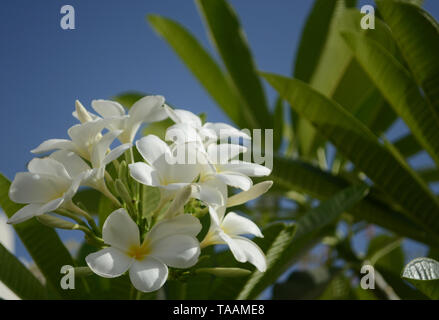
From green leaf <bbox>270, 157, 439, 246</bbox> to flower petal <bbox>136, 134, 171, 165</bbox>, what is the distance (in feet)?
2.41

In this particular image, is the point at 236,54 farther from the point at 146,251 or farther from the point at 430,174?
the point at 146,251

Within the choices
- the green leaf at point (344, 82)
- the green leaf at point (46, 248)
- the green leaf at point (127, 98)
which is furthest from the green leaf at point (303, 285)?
the green leaf at point (127, 98)

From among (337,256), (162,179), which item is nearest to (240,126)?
(337,256)

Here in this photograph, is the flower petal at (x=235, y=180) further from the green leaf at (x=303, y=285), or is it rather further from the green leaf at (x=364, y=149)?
the green leaf at (x=303, y=285)

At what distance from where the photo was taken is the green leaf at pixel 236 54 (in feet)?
5.95

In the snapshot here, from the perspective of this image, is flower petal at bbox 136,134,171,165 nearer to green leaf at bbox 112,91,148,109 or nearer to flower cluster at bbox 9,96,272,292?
flower cluster at bbox 9,96,272,292

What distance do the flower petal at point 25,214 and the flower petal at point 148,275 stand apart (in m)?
0.12

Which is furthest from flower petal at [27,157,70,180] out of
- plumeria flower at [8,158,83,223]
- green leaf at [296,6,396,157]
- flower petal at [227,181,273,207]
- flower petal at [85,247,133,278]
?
green leaf at [296,6,396,157]

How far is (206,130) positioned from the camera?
63cm

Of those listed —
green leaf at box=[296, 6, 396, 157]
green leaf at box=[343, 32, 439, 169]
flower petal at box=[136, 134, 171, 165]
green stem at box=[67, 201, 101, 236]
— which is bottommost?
green stem at box=[67, 201, 101, 236]

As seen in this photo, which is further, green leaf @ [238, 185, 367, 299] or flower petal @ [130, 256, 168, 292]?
green leaf @ [238, 185, 367, 299]

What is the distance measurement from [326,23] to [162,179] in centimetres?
160

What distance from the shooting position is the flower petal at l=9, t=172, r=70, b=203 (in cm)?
53
